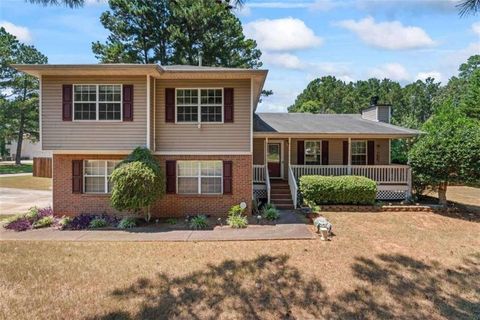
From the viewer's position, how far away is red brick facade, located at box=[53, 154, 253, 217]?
12297 millimetres

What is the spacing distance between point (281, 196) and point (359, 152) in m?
5.72

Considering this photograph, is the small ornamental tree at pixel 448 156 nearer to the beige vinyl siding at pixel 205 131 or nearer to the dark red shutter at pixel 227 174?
the beige vinyl siding at pixel 205 131

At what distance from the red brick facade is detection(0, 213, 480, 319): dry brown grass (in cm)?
298

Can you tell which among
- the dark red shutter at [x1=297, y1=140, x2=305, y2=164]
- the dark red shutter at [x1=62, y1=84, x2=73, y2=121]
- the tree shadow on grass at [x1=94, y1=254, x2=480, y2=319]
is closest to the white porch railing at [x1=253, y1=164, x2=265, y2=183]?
the dark red shutter at [x1=297, y1=140, x2=305, y2=164]

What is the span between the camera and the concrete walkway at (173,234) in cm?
991

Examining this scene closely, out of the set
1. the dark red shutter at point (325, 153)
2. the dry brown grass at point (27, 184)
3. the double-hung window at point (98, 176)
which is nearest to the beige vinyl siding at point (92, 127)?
the double-hung window at point (98, 176)

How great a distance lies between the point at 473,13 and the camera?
475 cm

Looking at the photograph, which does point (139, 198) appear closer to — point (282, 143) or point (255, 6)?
point (255, 6)

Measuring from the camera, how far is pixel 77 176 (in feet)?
40.3

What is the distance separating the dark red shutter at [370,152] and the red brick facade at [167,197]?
8.14 metres

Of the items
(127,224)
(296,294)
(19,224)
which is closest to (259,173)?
(127,224)

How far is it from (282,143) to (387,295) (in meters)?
11.0

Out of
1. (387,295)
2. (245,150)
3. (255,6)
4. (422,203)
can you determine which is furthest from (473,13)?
(422,203)

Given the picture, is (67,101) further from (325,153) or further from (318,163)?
(325,153)
